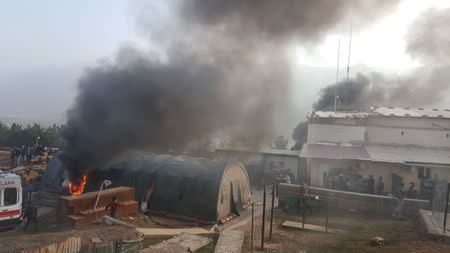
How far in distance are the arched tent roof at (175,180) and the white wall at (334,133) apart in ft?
31.8

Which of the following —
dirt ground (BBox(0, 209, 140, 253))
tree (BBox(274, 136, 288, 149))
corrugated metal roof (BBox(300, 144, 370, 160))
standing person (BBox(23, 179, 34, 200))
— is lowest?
standing person (BBox(23, 179, 34, 200))

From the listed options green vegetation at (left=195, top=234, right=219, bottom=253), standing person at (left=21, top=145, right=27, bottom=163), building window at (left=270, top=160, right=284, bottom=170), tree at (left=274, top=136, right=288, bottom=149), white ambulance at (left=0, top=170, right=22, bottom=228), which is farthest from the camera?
tree at (left=274, top=136, right=288, bottom=149)

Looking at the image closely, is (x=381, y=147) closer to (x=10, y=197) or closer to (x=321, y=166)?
(x=321, y=166)

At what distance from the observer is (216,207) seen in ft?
42.2

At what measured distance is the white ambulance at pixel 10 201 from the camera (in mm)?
10492

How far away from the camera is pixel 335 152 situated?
19.6m

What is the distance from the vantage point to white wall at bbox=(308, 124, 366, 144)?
21188 millimetres

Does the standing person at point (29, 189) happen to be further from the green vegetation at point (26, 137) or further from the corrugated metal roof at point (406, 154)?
the corrugated metal roof at point (406, 154)

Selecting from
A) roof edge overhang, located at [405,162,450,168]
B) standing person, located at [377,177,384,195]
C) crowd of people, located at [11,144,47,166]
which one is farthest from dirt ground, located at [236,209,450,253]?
crowd of people, located at [11,144,47,166]

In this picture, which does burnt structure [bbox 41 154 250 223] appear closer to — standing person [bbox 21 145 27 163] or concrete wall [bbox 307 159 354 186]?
concrete wall [bbox 307 159 354 186]

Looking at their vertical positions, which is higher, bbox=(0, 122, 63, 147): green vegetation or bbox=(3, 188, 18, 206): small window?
bbox=(0, 122, 63, 147): green vegetation

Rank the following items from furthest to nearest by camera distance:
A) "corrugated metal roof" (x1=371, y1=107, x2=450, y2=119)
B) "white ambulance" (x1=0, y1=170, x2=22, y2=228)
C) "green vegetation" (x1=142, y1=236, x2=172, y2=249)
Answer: "corrugated metal roof" (x1=371, y1=107, x2=450, y2=119)
"white ambulance" (x1=0, y1=170, x2=22, y2=228)
"green vegetation" (x1=142, y1=236, x2=172, y2=249)

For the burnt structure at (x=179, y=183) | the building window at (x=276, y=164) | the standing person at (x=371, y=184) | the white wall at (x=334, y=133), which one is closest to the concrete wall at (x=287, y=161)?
the building window at (x=276, y=164)

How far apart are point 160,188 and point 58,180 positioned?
4462 millimetres
